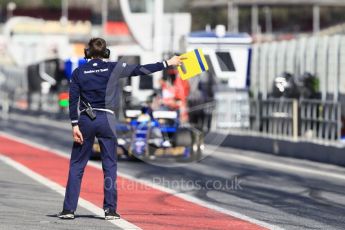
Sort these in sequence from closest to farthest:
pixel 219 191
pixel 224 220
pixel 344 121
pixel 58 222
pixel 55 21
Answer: pixel 58 222, pixel 224 220, pixel 219 191, pixel 344 121, pixel 55 21

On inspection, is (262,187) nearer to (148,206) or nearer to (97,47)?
(148,206)

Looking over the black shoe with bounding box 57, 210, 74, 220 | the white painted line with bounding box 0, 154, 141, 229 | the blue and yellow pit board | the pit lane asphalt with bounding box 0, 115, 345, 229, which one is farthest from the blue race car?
the black shoe with bounding box 57, 210, 74, 220

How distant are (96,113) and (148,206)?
258 cm

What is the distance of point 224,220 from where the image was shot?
43.8 ft

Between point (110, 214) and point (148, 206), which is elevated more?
point (110, 214)

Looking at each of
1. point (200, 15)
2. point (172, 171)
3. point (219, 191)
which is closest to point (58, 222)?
point (219, 191)

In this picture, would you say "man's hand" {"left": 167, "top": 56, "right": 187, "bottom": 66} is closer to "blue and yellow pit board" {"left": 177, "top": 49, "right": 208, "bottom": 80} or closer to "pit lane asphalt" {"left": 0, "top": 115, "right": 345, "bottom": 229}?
"blue and yellow pit board" {"left": 177, "top": 49, "right": 208, "bottom": 80}

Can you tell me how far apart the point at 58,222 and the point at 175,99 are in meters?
14.4

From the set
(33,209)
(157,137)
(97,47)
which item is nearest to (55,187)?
(33,209)

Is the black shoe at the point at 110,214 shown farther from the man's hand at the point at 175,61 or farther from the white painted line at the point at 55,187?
the man's hand at the point at 175,61

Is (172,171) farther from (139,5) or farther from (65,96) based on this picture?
(139,5)

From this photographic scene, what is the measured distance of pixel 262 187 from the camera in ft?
61.5

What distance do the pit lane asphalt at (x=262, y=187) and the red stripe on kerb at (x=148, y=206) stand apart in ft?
1.27

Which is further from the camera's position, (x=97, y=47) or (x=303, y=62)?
(x=303, y=62)
